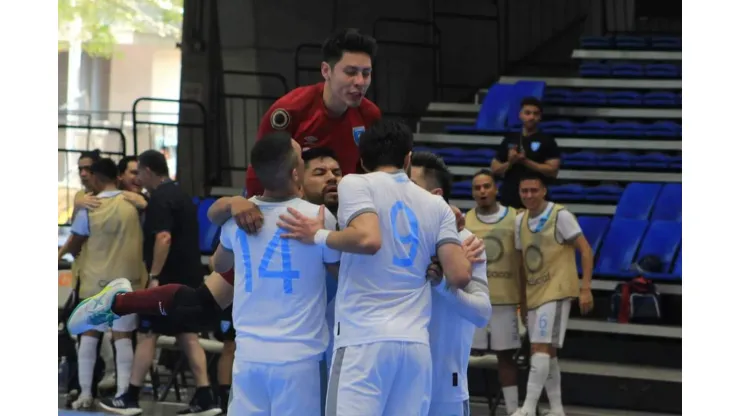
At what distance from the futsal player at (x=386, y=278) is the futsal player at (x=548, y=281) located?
4065 mm

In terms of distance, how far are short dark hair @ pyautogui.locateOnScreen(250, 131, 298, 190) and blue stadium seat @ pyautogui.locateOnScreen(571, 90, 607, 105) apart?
9.31 metres

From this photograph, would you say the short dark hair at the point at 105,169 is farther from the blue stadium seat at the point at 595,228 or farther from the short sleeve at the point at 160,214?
the blue stadium seat at the point at 595,228

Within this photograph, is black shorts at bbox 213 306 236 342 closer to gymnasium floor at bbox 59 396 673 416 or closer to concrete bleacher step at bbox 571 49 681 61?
gymnasium floor at bbox 59 396 673 416

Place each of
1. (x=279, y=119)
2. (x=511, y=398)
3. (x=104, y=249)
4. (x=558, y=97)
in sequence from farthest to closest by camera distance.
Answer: (x=558, y=97) < (x=104, y=249) < (x=511, y=398) < (x=279, y=119)

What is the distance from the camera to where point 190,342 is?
8914 mm

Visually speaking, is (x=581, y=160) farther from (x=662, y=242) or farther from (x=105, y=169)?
(x=105, y=169)

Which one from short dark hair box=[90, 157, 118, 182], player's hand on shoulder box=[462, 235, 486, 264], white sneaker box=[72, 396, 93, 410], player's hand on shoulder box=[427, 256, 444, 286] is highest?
short dark hair box=[90, 157, 118, 182]

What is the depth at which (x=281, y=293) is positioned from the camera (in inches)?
176

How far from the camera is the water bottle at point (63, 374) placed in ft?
32.0

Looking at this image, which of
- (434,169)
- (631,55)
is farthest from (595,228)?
(434,169)

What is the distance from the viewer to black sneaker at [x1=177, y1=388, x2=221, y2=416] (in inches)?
344

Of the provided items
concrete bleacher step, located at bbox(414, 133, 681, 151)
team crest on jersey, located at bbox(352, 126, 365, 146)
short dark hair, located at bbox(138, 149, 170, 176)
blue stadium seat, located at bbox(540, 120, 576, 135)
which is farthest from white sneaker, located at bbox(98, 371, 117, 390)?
team crest on jersey, located at bbox(352, 126, 365, 146)

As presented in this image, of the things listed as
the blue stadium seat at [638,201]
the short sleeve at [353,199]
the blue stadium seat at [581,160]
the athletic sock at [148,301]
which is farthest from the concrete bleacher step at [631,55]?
the short sleeve at [353,199]

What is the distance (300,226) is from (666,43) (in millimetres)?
11441
